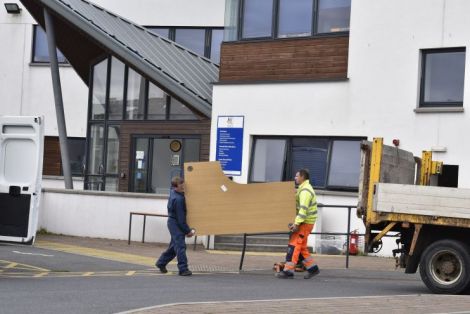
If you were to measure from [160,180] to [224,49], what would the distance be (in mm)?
4782

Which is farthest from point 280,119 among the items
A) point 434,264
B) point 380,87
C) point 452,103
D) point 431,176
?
point 434,264

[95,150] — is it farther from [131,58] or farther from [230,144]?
[230,144]

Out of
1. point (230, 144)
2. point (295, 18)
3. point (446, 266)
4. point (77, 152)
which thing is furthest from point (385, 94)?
point (77, 152)

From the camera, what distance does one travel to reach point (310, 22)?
22469 millimetres

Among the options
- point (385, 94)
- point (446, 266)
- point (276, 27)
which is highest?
point (276, 27)

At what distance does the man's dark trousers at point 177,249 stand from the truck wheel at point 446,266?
3.80m

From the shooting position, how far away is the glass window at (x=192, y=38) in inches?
1366

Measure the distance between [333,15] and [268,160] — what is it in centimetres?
387

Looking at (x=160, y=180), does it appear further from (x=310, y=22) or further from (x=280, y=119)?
(x=310, y=22)

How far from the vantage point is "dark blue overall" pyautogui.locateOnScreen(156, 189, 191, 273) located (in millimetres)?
15250

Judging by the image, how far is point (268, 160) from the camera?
23.2 metres

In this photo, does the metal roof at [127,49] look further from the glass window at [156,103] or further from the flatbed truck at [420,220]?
the flatbed truck at [420,220]

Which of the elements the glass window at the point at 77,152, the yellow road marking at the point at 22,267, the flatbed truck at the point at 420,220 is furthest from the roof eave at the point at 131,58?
the flatbed truck at the point at 420,220

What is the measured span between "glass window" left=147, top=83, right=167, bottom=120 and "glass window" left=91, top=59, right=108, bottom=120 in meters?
1.85
